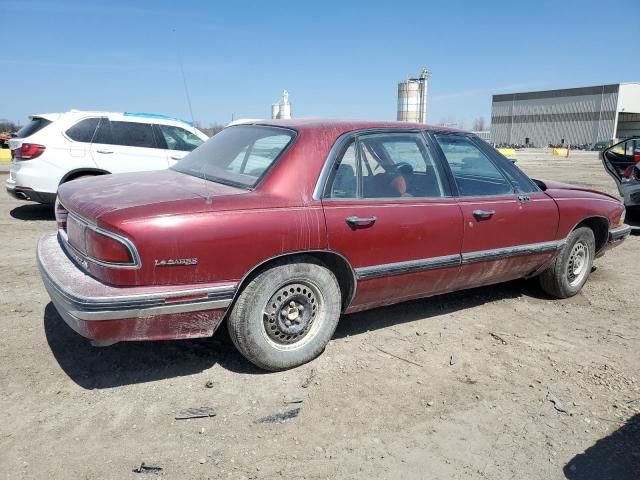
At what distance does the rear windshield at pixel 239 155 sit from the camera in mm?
3314

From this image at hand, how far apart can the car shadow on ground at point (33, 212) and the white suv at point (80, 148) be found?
648mm

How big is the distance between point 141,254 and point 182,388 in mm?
916

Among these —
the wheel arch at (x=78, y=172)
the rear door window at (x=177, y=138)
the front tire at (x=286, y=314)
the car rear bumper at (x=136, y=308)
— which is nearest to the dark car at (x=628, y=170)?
the front tire at (x=286, y=314)

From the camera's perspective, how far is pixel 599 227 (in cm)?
498

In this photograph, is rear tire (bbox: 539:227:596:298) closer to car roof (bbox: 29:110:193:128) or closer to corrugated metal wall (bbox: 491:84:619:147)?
car roof (bbox: 29:110:193:128)

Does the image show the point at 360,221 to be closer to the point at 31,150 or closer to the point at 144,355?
the point at 144,355

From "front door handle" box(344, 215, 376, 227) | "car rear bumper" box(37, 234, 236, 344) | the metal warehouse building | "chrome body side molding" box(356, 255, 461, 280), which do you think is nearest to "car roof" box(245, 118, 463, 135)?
"front door handle" box(344, 215, 376, 227)

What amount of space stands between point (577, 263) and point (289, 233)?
321 cm

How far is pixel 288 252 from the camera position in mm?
3047

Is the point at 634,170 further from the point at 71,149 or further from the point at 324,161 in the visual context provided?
the point at 71,149

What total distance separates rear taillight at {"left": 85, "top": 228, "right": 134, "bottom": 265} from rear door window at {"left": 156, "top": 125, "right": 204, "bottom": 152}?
19.4 ft

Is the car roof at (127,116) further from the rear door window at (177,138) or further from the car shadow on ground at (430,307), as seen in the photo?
the car shadow on ground at (430,307)

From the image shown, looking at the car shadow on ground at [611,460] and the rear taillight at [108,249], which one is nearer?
the car shadow on ground at [611,460]

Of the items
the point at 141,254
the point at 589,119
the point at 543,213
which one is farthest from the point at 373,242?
the point at 589,119
